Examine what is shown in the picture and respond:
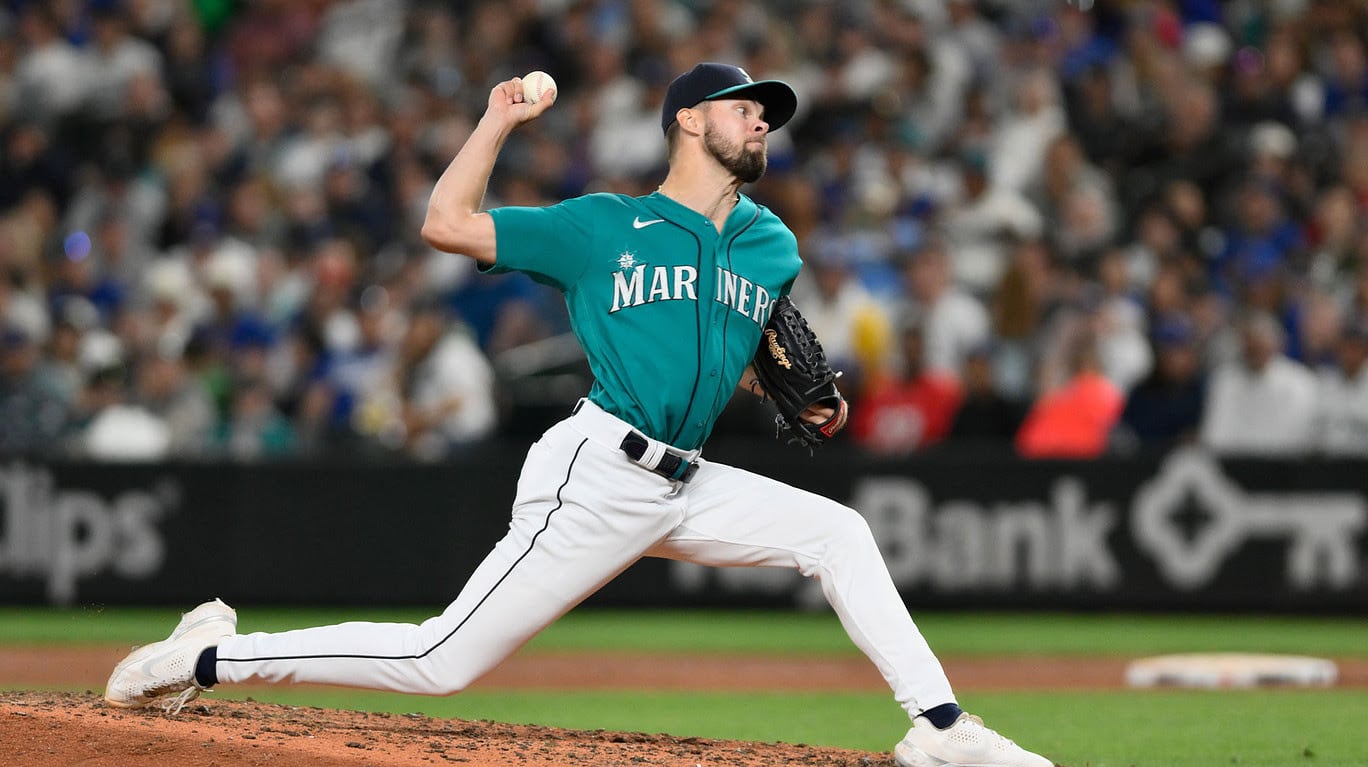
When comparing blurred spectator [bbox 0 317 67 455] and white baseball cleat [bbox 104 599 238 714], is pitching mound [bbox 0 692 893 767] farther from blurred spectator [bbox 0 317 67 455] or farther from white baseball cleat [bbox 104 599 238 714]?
blurred spectator [bbox 0 317 67 455]

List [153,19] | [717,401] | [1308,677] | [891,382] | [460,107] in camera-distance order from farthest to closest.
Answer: [153,19] → [460,107] → [891,382] → [1308,677] → [717,401]

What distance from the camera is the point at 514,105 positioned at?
491 centimetres

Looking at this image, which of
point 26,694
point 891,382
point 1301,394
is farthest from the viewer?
point 891,382

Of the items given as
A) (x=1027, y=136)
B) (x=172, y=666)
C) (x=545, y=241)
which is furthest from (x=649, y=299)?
(x=1027, y=136)

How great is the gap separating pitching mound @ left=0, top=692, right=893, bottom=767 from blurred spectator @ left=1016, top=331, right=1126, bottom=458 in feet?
20.4

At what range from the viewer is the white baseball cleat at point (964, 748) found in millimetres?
4766

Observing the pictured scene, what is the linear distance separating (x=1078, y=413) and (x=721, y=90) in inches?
272

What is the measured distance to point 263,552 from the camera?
1176cm

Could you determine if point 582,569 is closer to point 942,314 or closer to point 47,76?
point 942,314

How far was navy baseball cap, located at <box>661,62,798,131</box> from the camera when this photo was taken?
5074 mm

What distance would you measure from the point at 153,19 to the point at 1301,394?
1053cm

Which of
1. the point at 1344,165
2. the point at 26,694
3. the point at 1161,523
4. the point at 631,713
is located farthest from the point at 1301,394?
the point at 26,694

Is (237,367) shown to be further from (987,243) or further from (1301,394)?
(1301,394)

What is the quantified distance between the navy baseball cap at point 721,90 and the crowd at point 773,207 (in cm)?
652
